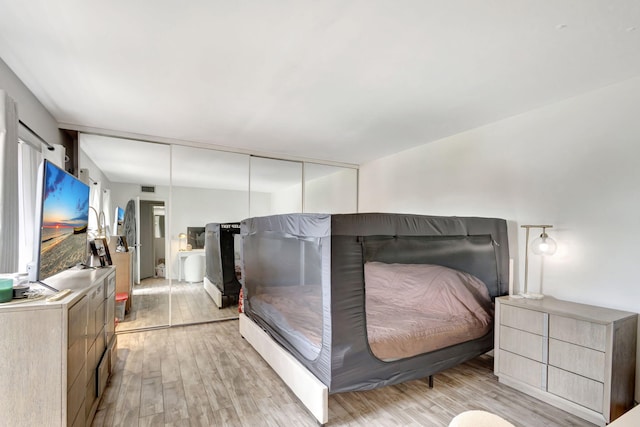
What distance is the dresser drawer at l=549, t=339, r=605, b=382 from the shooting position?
1984 mm

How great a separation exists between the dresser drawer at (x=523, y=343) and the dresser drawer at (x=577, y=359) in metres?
0.07

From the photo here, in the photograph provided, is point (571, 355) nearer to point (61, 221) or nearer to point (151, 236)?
point (61, 221)

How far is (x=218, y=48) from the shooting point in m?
1.90

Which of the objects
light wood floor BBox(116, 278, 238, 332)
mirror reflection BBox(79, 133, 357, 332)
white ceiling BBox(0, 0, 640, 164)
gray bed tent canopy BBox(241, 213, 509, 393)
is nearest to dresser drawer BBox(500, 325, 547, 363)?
gray bed tent canopy BBox(241, 213, 509, 393)

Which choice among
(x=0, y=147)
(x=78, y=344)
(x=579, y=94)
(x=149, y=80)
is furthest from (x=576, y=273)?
(x=0, y=147)

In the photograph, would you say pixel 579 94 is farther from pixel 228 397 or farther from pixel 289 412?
pixel 228 397

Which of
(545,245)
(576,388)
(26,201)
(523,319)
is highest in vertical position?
(26,201)

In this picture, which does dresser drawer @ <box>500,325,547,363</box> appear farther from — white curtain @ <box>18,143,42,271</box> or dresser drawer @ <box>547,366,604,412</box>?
white curtain @ <box>18,143,42,271</box>

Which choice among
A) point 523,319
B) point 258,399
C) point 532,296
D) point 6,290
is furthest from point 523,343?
point 6,290

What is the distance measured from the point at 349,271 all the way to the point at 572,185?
2090 millimetres

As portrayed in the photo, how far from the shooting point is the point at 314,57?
1993mm

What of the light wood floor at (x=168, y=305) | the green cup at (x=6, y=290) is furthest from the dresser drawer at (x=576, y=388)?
the light wood floor at (x=168, y=305)

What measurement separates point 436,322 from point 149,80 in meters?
3.00

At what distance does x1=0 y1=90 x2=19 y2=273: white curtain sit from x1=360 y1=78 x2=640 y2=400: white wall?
3.82 m
